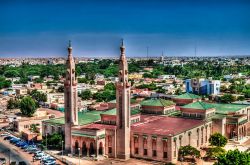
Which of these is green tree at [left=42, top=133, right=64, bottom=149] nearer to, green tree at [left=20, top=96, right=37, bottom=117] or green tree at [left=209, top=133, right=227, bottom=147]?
green tree at [left=209, top=133, right=227, bottom=147]

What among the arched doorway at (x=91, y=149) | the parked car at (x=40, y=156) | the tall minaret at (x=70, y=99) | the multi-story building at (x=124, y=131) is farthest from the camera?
the tall minaret at (x=70, y=99)

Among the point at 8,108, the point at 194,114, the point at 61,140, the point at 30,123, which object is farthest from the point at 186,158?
the point at 8,108

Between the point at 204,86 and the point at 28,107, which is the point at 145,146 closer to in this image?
the point at 28,107

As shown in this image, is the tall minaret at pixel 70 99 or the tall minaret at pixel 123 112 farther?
the tall minaret at pixel 70 99

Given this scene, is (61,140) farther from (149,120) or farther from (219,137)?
(219,137)

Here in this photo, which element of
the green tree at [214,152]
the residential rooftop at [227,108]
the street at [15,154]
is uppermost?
the residential rooftop at [227,108]

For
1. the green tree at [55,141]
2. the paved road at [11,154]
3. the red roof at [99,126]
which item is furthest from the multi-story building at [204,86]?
the paved road at [11,154]

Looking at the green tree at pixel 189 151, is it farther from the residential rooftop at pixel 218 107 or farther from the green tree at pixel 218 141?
the residential rooftop at pixel 218 107

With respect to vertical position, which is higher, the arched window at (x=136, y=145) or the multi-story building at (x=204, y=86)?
the multi-story building at (x=204, y=86)
